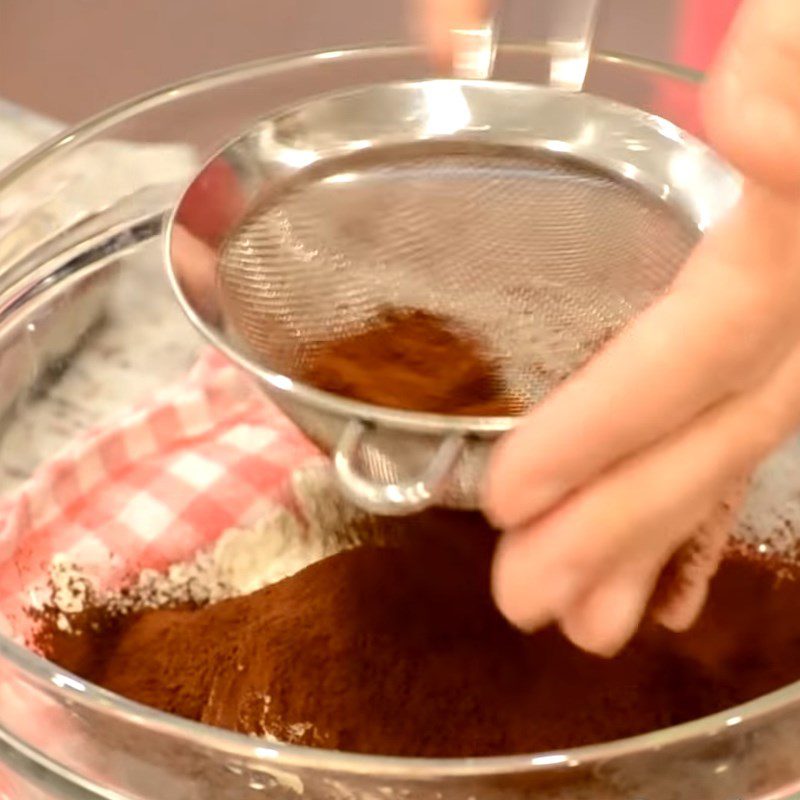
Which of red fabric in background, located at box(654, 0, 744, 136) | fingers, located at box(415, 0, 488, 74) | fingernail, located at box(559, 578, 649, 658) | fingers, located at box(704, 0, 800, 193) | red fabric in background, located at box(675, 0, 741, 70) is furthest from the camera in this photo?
red fabric in background, located at box(675, 0, 741, 70)

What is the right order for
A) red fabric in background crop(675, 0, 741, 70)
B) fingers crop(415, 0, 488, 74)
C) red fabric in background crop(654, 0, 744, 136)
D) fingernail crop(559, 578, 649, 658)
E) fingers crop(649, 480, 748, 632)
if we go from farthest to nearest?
red fabric in background crop(675, 0, 741, 70) < red fabric in background crop(654, 0, 744, 136) < fingers crop(415, 0, 488, 74) < fingers crop(649, 480, 748, 632) < fingernail crop(559, 578, 649, 658)

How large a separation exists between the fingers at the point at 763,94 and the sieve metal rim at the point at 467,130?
337 millimetres

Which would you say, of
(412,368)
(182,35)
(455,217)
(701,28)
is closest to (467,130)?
(455,217)

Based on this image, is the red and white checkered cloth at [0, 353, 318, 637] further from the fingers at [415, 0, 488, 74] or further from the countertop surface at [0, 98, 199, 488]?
the fingers at [415, 0, 488, 74]

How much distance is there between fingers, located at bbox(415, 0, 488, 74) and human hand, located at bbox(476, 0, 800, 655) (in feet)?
1.01

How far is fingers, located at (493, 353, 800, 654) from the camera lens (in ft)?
1.37

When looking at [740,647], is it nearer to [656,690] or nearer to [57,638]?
[656,690]

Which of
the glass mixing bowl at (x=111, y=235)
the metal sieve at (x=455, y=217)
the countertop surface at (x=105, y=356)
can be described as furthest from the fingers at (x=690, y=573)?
the countertop surface at (x=105, y=356)

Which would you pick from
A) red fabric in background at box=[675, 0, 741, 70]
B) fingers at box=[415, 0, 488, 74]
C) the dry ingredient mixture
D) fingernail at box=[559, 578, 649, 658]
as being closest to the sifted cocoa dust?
the dry ingredient mixture

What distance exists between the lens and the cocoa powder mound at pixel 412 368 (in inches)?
23.9

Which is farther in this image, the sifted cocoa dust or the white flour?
the white flour

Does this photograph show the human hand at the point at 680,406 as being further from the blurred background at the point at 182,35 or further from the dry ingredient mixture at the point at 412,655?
the blurred background at the point at 182,35

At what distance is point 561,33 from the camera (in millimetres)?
806

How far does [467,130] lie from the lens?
0.73 metres
